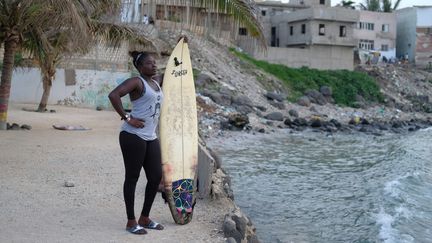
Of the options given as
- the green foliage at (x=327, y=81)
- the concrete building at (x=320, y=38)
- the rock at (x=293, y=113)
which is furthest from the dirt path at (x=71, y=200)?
the concrete building at (x=320, y=38)

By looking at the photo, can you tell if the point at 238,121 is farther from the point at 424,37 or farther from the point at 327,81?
the point at 424,37

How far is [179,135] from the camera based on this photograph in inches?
267

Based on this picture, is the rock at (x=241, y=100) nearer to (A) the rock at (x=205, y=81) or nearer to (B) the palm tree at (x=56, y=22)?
(A) the rock at (x=205, y=81)

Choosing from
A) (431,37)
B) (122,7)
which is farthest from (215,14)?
(431,37)

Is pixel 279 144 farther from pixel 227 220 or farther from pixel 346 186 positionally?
pixel 227 220

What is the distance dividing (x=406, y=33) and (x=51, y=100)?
4492 cm

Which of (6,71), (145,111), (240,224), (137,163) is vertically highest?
(6,71)

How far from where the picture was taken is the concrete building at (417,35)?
5769cm

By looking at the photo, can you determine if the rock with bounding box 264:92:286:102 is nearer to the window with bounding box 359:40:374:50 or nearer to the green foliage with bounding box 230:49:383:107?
the green foliage with bounding box 230:49:383:107

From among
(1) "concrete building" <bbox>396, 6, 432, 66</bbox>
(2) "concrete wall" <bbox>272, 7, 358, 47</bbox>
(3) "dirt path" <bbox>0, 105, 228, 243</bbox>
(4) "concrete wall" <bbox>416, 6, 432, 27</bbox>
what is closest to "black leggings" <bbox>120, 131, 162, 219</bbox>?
(3) "dirt path" <bbox>0, 105, 228, 243</bbox>

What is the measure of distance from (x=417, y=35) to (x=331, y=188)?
48349 millimetres

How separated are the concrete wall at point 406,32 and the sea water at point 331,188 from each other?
3535cm

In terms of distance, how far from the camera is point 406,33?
61.0 m

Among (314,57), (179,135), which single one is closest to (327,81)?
(314,57)
